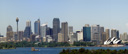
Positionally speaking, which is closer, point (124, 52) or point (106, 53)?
point (106, 53)

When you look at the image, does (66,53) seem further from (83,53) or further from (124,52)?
(124,52)

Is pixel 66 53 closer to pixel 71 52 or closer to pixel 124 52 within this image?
pixel 71 52

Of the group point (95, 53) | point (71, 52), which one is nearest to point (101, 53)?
point (95, 53)

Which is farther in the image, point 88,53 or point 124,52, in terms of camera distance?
point 124,52

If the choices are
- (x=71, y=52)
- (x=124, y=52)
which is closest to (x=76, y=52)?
(x=71, y=52)

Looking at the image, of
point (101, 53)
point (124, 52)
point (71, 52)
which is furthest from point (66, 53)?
point (124, 52)

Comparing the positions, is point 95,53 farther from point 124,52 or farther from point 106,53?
point 124,52
